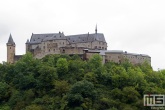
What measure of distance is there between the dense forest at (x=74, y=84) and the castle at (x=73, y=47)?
2560 millimetres

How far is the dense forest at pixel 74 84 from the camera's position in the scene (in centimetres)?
6150

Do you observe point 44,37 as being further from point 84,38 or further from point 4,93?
point 4,93

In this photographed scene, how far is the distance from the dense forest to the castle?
8.40 feet

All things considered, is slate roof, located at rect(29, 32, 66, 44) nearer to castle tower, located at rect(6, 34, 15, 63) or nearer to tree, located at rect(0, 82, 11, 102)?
castle tower, located at rect(6, 34, 15, 63)

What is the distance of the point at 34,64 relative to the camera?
7619cm

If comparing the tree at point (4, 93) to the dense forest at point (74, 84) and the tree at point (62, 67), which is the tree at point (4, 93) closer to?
the dense forest at point (74, 84)

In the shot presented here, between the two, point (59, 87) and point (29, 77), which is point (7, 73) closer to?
point (29, 77)

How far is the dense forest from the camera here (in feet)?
202

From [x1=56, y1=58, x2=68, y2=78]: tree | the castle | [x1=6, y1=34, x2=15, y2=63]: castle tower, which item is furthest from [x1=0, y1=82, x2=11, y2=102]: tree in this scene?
[x1=6, y1=34, x2=15, y2=63]: castle tower

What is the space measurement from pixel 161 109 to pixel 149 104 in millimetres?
1965

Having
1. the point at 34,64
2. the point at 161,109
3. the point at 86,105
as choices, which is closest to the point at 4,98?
the point at 34,64

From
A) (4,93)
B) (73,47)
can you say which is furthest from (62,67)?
(4,93)

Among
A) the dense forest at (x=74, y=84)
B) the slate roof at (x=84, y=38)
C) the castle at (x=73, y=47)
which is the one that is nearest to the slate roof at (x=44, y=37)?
the castle at (x=73, y=47)

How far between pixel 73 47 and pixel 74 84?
18.3 m
